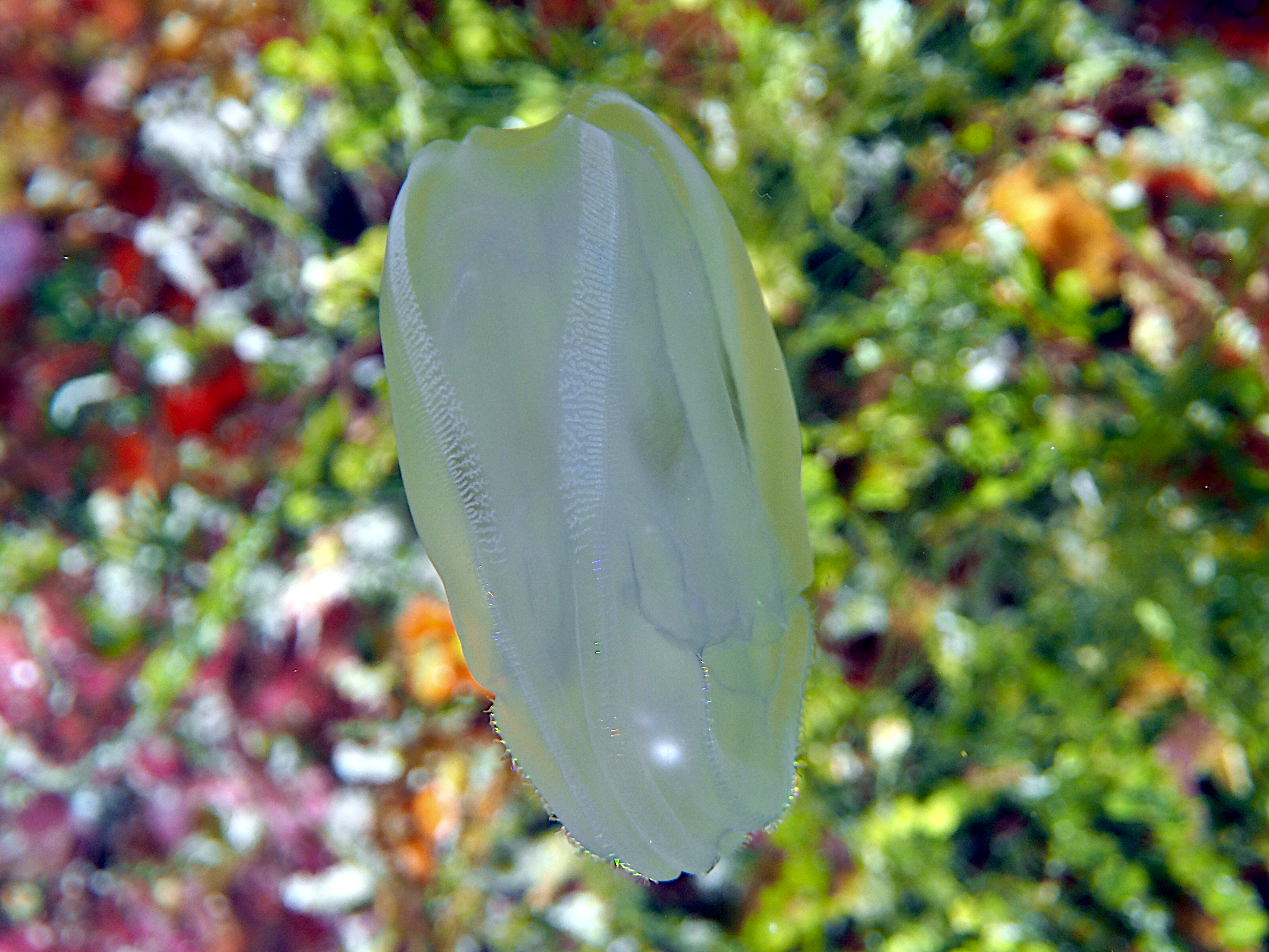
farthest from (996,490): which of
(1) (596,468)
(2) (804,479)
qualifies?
(1) (596,468)

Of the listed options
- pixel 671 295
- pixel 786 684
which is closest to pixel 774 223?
pixel 671 295

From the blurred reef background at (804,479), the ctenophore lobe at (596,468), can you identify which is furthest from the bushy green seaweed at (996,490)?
the ctenophore lobe at (596,468)

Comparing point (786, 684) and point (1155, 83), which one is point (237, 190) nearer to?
point (786, 684)

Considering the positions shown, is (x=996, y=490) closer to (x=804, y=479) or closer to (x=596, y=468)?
(x=804, y=479)

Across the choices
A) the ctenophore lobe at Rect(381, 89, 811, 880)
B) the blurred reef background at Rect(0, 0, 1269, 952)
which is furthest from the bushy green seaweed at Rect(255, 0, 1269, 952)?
the ctenophore lobe at Rect(381, 89, 811, 880)

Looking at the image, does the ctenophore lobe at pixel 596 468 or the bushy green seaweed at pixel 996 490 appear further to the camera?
the bushy green seaweed at pixel 996 490

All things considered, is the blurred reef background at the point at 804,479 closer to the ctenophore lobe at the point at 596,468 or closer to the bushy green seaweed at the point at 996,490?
the bushy green seaweed at the point at 996,490
